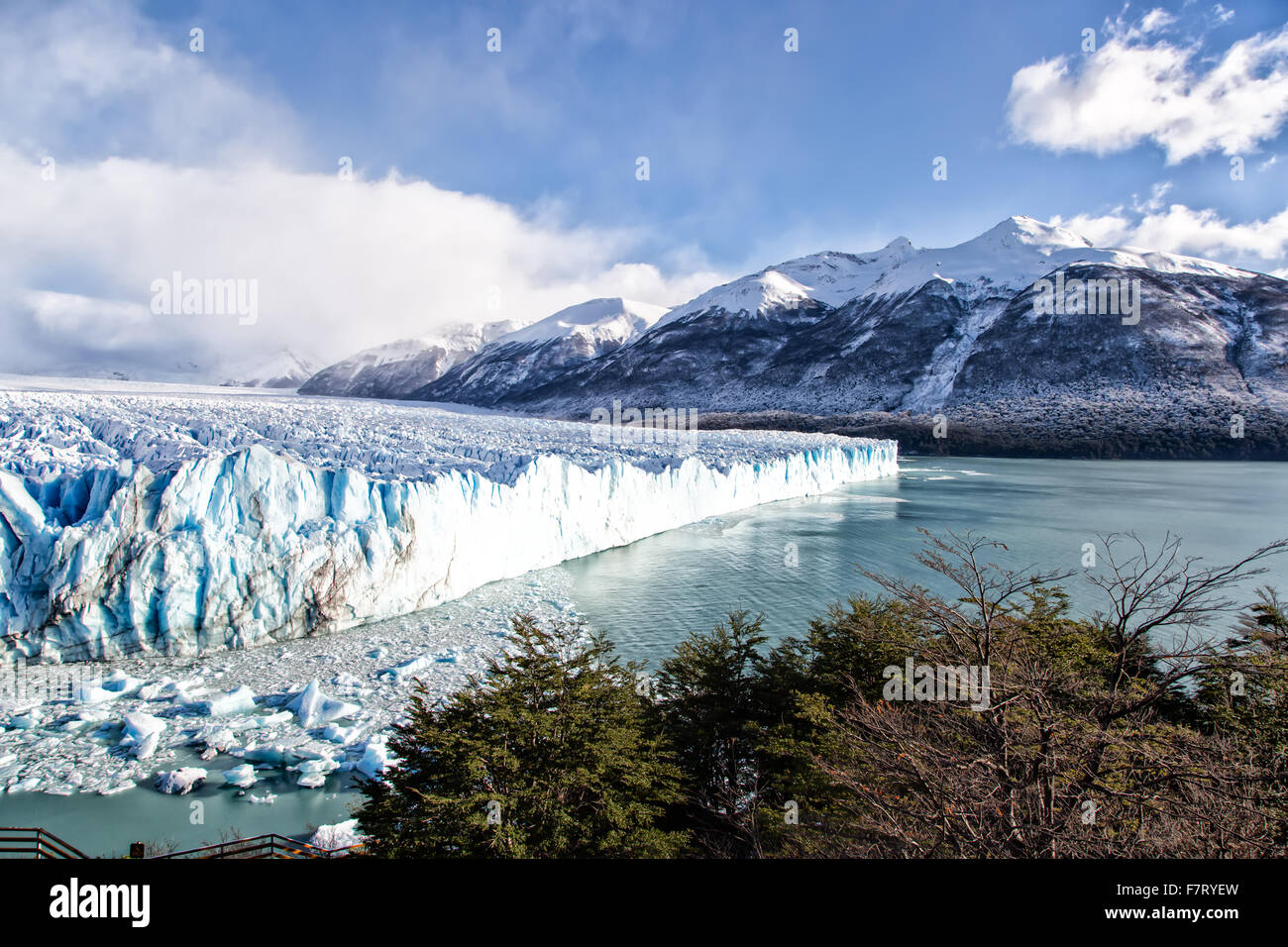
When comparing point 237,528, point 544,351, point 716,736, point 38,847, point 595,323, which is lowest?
point 716,736

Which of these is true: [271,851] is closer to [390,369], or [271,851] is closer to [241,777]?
[241,777]

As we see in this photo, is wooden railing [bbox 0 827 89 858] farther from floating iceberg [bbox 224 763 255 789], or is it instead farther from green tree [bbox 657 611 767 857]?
green tree [bbox 657 611 767 857]

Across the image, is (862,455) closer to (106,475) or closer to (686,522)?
(686,522)

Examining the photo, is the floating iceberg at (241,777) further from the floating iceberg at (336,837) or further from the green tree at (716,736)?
the green tree at (716,736)

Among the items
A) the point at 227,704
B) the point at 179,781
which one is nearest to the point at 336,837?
the point at 179,781

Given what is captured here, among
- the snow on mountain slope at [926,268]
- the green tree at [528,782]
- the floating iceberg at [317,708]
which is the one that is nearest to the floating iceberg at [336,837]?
the green tree at [528,782]

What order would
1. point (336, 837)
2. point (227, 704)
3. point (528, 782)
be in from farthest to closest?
point (227, 704), point (336, 837), point (528, 782)
